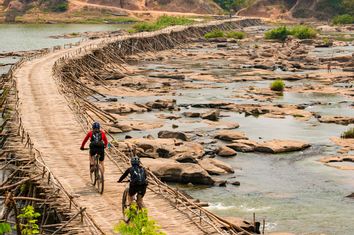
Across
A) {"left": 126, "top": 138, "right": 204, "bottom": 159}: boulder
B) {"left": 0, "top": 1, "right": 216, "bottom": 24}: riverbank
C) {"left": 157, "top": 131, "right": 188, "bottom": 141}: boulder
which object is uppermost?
{"left": 126, "top": 138, "right": 204, "bottom": 159}: boulder

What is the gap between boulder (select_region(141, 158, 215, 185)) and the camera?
33031 millimetres

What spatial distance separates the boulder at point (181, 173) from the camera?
33.0 m

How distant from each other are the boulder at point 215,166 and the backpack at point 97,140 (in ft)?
38.3

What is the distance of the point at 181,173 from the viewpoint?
3322cm

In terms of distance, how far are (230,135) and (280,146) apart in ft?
12.6

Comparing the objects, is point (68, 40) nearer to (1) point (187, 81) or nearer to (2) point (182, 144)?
(1) point (187, 81)

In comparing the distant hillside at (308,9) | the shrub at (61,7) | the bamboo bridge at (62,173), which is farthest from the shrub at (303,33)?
the shrub at (61,7)

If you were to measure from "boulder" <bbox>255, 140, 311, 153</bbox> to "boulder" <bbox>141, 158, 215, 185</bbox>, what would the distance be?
8111mm

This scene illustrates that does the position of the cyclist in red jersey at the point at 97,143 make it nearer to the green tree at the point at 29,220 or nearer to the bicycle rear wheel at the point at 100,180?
the bicycle rear wheel at the point at 100,180

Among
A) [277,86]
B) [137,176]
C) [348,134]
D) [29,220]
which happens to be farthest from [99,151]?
[277,86]

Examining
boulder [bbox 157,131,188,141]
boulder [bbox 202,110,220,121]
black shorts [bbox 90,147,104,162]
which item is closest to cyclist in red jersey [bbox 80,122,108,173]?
black shorts [bbox 90,147,104,162]

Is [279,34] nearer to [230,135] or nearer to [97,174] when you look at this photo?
[230,135]

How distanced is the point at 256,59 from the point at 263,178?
2318 inches

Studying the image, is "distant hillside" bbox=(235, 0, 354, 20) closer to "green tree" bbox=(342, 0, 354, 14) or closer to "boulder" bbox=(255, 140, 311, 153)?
"green tree" bbox=(342, 0, 354, 14)
